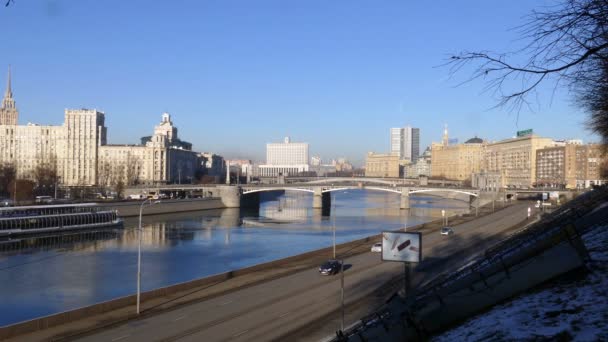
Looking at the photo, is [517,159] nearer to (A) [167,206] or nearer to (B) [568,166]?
(B) [568,166]

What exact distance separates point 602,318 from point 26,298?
899 inches

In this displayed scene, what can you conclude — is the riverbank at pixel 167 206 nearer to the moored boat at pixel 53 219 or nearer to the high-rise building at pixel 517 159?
the moored boat at pixel 53 219

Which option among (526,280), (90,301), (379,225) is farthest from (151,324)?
(379,225)

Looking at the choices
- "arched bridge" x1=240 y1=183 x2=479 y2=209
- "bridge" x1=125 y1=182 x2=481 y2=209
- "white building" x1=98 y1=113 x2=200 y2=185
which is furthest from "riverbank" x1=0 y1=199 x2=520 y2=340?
"white building" x1=98 y1=113 x2=200 y2=185

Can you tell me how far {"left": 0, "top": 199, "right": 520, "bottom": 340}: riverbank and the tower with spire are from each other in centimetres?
15223

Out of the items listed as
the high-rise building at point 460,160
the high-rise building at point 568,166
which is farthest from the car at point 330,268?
the high-rise building at point 460,160

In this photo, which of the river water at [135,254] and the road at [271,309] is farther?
the river water at [135,254]

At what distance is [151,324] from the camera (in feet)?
59.2

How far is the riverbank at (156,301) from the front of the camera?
56.3 ft

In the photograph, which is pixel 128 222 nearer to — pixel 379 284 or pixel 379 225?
pixel 379 225

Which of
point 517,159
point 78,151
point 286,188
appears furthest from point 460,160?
point 78,151

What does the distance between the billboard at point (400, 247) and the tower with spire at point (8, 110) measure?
165209 millimetres

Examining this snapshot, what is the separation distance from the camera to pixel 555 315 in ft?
25.8

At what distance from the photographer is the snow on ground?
7195mm
